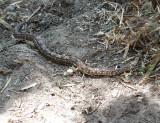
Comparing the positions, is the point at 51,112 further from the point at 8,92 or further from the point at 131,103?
the point at 131,103

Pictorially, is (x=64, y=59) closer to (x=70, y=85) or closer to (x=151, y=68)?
(x=70, y=85)

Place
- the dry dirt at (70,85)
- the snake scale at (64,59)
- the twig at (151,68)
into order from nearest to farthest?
1. the dry dirt at (70,85)
2. the twig at (151,68)
3. the snake scale at (64,59)

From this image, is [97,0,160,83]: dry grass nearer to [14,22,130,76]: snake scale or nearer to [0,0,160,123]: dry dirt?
[0,0,160,123]: dry dirt

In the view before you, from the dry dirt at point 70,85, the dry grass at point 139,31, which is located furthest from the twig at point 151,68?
the dry dirt at point 70,85

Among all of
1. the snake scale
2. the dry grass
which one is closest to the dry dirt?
the snake scale

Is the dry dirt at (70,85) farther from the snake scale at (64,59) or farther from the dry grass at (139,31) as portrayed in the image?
the dry grass at (139,31)

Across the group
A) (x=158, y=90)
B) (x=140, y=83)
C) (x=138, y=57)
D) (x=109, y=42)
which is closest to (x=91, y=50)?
(x=109, y=42)

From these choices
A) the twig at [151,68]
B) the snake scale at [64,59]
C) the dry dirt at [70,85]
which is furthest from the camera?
the snake scale at [64,59]

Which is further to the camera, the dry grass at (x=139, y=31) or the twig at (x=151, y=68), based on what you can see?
the dry grass at (x=139, y=31)
